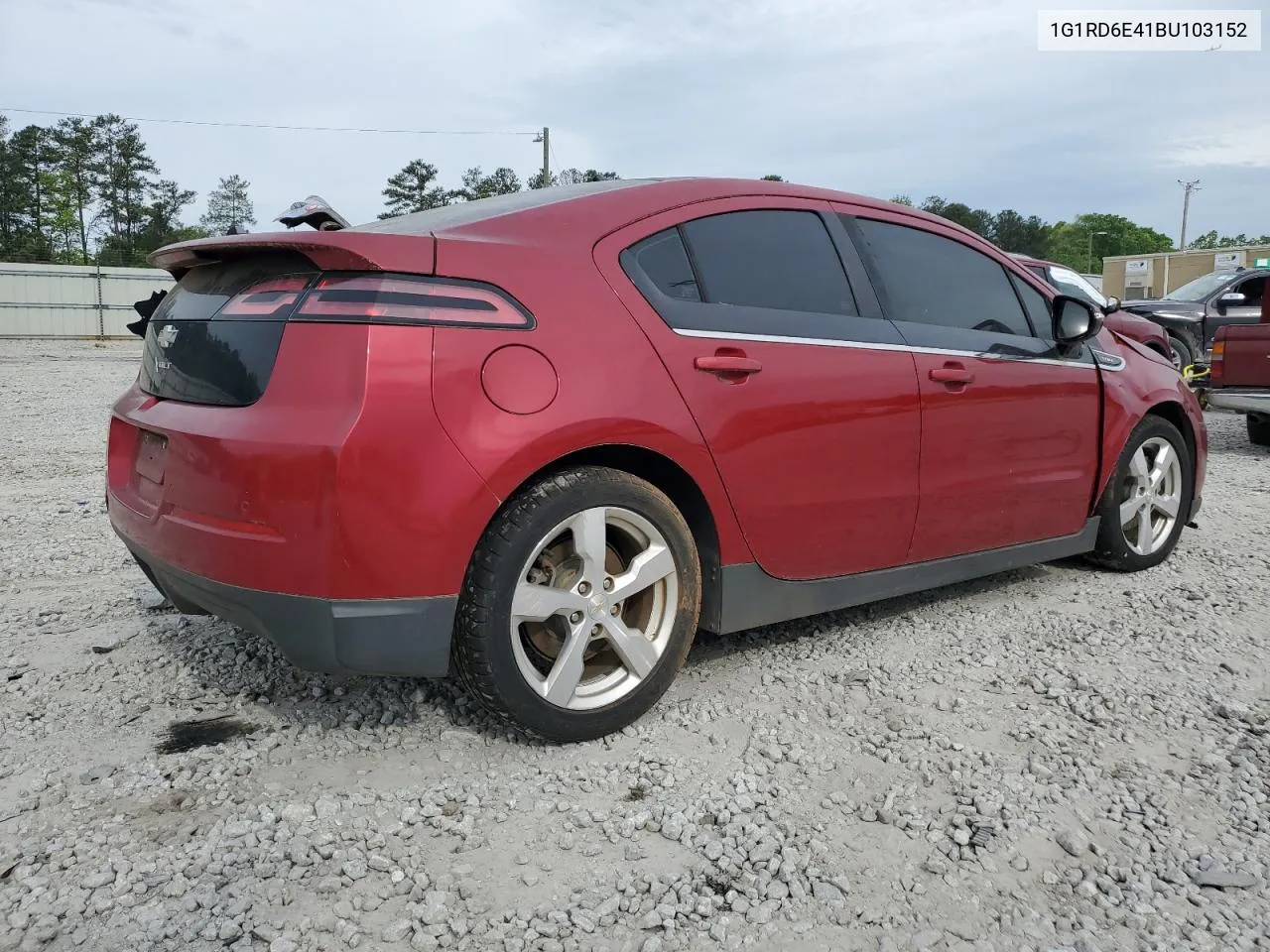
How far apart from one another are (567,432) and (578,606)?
0.47 meters

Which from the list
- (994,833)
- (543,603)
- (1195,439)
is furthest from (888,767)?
(1195,439)

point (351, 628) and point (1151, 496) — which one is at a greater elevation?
point (351, 628)

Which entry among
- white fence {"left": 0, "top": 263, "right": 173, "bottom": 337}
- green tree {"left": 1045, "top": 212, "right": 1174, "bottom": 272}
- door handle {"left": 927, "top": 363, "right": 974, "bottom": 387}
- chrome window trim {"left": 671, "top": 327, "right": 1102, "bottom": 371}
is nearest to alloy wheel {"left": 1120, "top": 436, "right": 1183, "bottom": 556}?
chrome window trim {"left": 671, "top": 327, "right": 1102, "bottom": 371}

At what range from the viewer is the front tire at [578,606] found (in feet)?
8.28

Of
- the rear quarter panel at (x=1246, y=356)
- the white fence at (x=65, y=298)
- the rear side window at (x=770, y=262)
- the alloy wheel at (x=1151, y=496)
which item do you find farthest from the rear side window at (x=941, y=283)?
the white fence at (x=65, y=298)

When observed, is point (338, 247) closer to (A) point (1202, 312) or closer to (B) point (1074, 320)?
(B) point (1074, 320)

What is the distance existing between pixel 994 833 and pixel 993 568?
1752 mm

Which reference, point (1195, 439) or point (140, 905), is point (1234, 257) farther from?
point (140, 905)

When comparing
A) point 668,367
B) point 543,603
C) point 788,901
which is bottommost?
point 788,901

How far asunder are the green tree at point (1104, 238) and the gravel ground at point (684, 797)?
11978 centimetres

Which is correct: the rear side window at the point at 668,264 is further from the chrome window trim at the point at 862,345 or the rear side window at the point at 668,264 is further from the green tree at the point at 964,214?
the green tree at the point at 964,214

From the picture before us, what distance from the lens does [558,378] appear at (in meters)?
2.56

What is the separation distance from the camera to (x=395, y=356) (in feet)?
7.67

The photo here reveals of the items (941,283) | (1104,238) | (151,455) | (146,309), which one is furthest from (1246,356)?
(1104,238)
